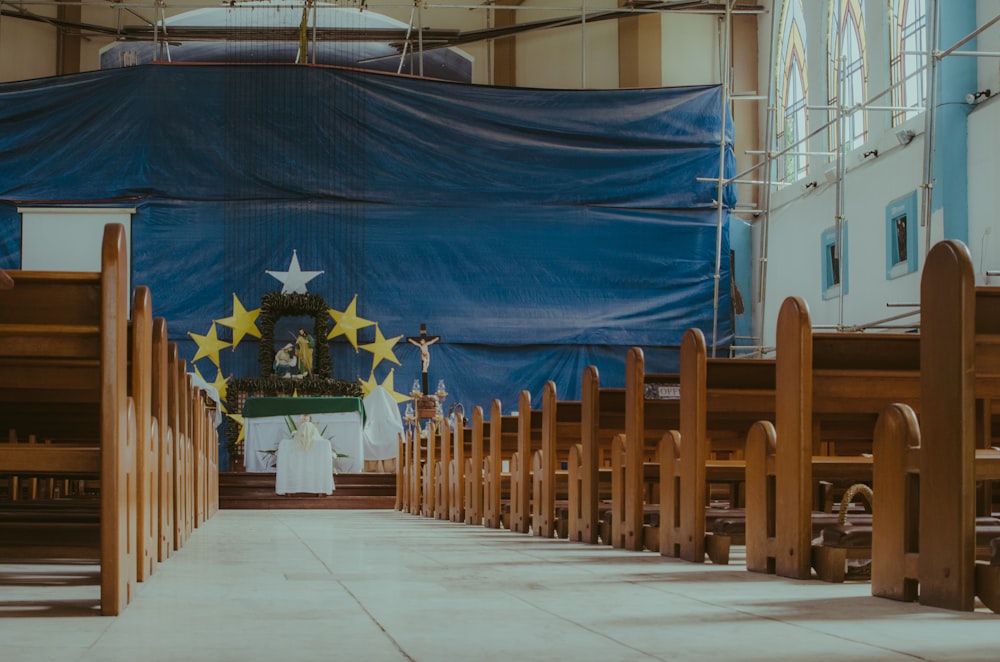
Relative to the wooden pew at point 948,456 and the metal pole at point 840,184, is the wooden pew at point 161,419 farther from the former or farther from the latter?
the metal pole at point 840,184

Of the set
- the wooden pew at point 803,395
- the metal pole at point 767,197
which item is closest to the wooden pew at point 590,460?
the wooden pew at point 803,395

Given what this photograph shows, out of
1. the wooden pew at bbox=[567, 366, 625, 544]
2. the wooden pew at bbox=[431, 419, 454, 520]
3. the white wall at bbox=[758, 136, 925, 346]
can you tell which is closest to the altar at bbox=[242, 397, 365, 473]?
the wooden pew at bbox=[431, 419, 454, 520]

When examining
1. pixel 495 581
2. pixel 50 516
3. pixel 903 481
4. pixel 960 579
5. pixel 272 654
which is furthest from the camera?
pixel 50 516

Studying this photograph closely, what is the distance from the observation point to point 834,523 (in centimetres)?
400

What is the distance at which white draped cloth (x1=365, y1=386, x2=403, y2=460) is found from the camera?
17.5 meters

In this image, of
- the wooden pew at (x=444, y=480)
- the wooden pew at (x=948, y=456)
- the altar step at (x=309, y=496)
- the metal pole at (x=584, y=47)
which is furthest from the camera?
the metal pole at (x=584, y=47)

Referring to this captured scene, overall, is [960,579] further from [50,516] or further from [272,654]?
[50,516]

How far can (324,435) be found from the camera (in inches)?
588

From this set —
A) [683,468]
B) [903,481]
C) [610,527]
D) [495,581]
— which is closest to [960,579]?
[903,481]

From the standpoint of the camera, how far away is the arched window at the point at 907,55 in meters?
14.1

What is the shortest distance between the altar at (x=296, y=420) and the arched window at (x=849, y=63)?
265 inches

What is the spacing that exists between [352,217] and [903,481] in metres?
16.0

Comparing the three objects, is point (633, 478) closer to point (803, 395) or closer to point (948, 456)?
point (803, 395)

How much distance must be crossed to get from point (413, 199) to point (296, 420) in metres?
4.84
